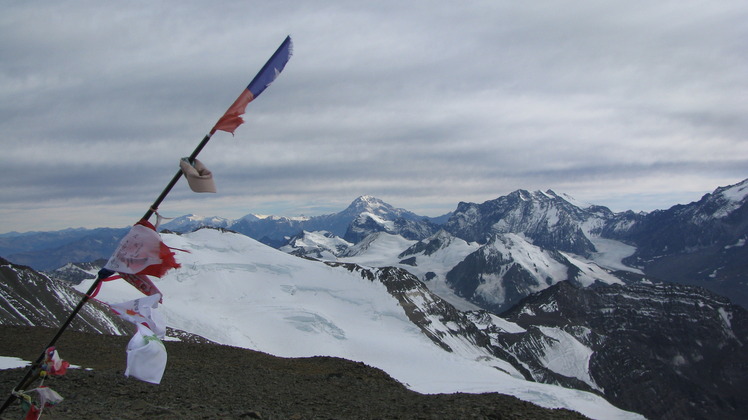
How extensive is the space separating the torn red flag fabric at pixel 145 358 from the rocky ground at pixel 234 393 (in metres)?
8.14

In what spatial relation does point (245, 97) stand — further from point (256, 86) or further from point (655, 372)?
point (655, 372)

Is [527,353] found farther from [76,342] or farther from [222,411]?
[222,411]

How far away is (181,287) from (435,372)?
1983 inches

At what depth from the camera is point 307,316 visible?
93938mm

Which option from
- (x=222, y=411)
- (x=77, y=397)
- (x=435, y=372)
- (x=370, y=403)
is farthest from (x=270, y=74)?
(x=435, y=372)

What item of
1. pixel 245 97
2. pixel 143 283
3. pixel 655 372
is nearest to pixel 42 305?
pixel 143 283

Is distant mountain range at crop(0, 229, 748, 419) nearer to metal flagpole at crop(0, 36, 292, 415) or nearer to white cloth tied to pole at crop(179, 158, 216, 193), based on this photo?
metal flagpole at crop(0, 36, 292, 415)

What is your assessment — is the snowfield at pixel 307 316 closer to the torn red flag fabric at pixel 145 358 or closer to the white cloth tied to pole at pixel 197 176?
the torn red flag fabric at pixel 145 358

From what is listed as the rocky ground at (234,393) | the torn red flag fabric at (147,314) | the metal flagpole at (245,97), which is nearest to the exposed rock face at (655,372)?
the rocky ground at (234,393)

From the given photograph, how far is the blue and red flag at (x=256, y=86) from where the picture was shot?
509 centimetres

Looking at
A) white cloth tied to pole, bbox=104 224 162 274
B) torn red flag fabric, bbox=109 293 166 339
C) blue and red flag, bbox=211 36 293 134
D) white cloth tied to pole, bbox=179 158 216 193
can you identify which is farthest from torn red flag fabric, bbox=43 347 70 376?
blue and red flag, bbox=211 36 293 134

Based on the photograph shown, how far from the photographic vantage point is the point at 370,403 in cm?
1917

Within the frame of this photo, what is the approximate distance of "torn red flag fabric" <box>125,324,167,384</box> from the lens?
5.32m

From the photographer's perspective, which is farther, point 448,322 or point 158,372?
point 448,322
